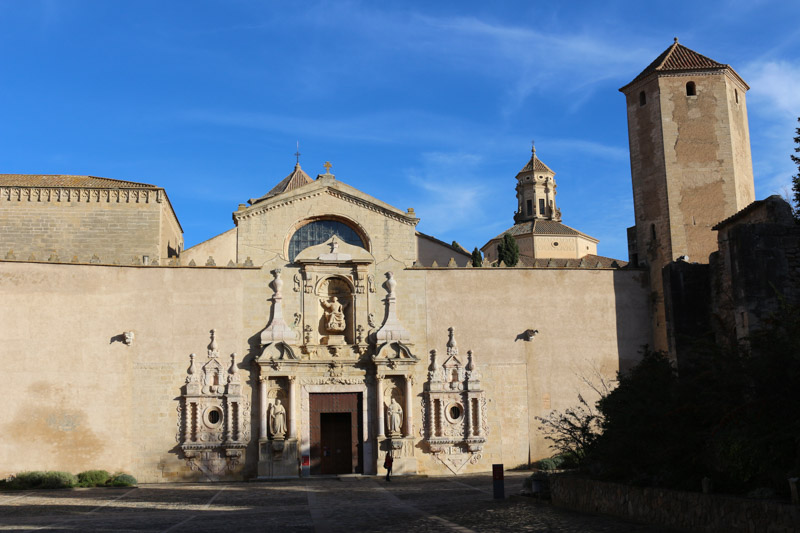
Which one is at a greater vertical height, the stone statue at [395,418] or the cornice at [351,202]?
the cornice at [351,202]

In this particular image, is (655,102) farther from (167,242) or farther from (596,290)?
(167,242)

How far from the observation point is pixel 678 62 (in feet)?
84.5

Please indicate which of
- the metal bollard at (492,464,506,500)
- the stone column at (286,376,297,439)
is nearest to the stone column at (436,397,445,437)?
the stone column at (286,376,297,439)

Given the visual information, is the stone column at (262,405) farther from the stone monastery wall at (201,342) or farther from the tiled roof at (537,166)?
the tiled roof at (537,166)

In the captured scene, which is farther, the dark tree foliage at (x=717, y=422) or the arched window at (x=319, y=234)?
the arched window at (x=319, y=234)

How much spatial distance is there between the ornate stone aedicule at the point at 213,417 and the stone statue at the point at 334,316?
2.86 metres

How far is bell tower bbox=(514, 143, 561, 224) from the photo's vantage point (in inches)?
2419

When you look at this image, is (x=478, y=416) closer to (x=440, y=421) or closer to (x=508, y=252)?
(x=440, y=421)

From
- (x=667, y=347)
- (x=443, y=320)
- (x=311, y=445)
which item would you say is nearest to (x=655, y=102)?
(x=667, y=347)

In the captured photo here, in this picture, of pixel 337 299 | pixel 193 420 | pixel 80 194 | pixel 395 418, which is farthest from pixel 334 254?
pixel 80 194

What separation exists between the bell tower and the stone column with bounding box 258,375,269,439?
132 feet

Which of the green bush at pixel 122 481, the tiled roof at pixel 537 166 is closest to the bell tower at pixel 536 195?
the tiled roof at pixel 537 166

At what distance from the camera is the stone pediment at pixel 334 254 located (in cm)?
2452

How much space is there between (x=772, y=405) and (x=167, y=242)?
23925 mm
